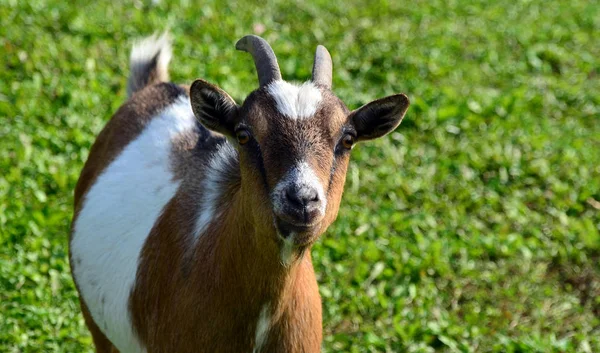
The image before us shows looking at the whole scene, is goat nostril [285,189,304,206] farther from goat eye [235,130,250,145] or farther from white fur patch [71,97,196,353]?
white fur patch [71,97,196,353]

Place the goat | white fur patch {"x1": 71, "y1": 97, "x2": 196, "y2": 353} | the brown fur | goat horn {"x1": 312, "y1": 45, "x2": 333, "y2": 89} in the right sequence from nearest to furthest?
the goat → goat horn {"x1": 312, "y1": 45, "x2": 333, "y2": 89} → white fur patch {"x1": 71, "y1": 97, "x2": 196, "y2": 353} → the brown fur

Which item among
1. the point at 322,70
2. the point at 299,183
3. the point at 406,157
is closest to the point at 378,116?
the point at 322,70

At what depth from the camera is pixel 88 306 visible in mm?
4625

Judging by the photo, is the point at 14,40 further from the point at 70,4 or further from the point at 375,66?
the point at 375,66

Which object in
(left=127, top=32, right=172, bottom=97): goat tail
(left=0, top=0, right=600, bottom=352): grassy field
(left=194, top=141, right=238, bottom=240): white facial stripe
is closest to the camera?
(left=194, top=141, right=238, bottom=240): white facial stripe

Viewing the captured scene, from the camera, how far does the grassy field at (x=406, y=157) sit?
18.6ft

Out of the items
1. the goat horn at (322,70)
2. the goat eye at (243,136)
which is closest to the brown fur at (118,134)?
the goat horn at (322,70)

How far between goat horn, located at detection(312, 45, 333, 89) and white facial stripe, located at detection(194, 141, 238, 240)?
542mm

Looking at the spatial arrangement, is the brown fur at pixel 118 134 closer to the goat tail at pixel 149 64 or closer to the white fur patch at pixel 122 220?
the white fur patch at pixel 122 220

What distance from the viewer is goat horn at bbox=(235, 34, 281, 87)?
374 centimetres

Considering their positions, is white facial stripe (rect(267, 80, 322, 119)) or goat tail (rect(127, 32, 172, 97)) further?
goat tail (rect(127, 32, 172, 97))

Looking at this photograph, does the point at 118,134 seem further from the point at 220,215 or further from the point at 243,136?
the point at 243,136

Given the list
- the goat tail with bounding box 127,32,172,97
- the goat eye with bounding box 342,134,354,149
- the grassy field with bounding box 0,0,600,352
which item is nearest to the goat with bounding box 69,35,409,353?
the goat eye with bounding box 342,134,354,149

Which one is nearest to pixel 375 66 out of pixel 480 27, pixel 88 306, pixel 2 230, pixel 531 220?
pixel 480 27
